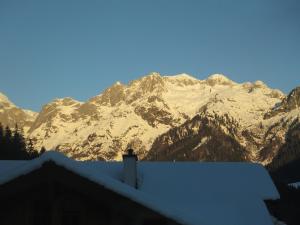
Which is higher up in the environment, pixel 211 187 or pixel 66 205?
pixel 211 187

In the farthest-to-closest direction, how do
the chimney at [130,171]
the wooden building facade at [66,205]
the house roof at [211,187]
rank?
the chimney at [130,171], the house roof at [211,187], the wooden building facade at [66,205]

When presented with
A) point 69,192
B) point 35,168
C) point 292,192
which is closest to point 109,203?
point 69,192

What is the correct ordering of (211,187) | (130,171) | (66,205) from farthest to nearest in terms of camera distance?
(211,187)
(130,171)
(66,205)

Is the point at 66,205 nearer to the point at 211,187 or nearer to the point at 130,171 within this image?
the point at 130,171

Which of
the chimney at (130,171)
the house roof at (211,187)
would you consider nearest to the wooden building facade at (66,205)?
the house roof at (211,187)

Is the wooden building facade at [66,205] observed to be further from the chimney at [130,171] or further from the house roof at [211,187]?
the chimney at [130,171]

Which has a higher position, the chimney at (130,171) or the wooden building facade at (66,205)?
the chimney at (130,171)

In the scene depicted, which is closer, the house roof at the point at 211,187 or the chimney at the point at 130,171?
the house roof at the point at 211,187

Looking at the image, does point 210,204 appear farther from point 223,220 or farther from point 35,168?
point 35,168

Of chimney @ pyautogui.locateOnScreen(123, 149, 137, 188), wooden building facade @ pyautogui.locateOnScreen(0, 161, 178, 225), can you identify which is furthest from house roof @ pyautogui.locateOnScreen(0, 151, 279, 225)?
wooden building facade @ pyautogui.locateOnScreen(0, 161, 178, 225)

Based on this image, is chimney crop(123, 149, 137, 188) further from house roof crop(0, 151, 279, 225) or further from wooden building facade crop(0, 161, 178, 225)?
wooden building facade crop(0, 161, 178, 225)

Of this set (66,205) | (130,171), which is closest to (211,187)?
(130,171)

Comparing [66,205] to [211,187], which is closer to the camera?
[66,205]

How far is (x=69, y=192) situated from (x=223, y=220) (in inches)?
419
